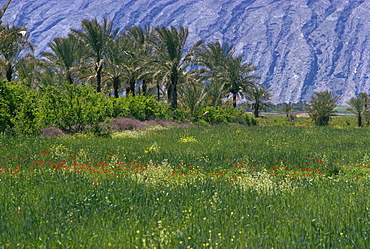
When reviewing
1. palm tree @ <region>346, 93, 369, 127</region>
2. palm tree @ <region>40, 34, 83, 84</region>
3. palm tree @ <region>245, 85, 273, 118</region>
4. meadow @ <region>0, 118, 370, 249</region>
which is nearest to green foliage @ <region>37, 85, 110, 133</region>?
meadow @ <region>0, 118, 370, 249</region>

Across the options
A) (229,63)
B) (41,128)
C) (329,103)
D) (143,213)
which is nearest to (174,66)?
(229,63)

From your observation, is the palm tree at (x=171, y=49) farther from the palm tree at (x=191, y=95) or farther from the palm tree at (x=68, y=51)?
the palm tree at (x=68, y=51)

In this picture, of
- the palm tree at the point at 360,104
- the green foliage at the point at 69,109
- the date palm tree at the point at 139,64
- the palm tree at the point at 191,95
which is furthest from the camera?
the palm tree at the point at 360,104

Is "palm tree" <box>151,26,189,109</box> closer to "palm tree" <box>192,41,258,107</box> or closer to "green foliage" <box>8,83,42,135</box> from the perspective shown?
"palm tree" <box>192,41,258,107</box>

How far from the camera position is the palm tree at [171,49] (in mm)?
32253

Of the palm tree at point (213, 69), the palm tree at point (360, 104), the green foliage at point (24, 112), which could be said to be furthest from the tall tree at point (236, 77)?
the green foliage at point (24, 112)

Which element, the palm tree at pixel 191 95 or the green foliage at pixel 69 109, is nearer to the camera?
the green foliage at pixel 69 109

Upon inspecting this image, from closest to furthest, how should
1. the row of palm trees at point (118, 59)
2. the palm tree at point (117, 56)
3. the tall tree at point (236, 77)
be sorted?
the row of palm trees at point (118, 59), the palm tree at point (117, 56), the tall tree at point (236, 77)

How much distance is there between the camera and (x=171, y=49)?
107 ft

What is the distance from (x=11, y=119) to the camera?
15.5m

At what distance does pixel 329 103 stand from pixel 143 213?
45.7m

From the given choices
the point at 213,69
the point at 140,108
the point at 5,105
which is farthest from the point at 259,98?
the point at 5,105

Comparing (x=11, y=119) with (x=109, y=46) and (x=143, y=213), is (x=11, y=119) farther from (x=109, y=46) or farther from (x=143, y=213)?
(x=109, y=46)

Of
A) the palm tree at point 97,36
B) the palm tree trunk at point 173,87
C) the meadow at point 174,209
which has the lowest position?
the meadow at point 174,209
